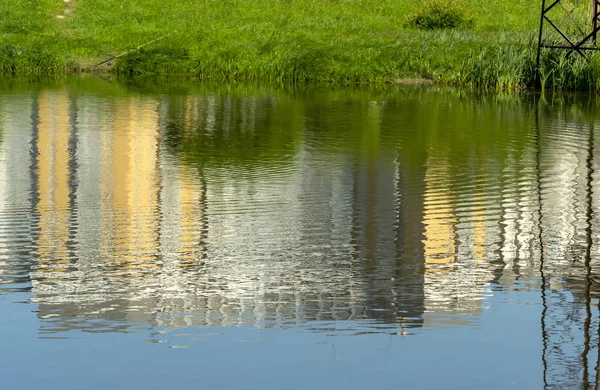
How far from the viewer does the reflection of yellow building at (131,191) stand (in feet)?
39.8

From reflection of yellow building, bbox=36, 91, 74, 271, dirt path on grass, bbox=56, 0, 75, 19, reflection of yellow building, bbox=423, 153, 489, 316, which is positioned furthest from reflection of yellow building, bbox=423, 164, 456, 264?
dirt path on grass, bbox=56, 0, 75, 19

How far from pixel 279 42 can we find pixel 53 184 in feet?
67.8

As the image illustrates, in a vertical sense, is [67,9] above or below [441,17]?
above

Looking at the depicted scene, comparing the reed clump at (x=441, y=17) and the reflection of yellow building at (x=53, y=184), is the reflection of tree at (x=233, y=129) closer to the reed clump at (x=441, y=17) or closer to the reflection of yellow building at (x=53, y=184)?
the reflection of yellow building at (x=53, y=184)

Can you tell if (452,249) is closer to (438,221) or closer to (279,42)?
(438,221)

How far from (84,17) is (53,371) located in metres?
34.3

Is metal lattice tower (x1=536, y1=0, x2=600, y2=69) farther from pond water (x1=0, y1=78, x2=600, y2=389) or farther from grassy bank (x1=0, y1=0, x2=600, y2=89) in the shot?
pond water (x1=0, y1=78, x2=600, y2=389)

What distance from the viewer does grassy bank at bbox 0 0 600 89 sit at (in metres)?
32.8

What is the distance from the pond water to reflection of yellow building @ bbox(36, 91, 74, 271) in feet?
0.19

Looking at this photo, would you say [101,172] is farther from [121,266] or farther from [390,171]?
[121,266]

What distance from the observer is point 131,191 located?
1541 cm

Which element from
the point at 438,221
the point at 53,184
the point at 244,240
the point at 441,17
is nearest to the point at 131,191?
the point at 53,184

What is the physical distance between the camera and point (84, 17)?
41312 millimetres

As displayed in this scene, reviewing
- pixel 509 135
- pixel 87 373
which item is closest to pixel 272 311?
pixel 87 373
